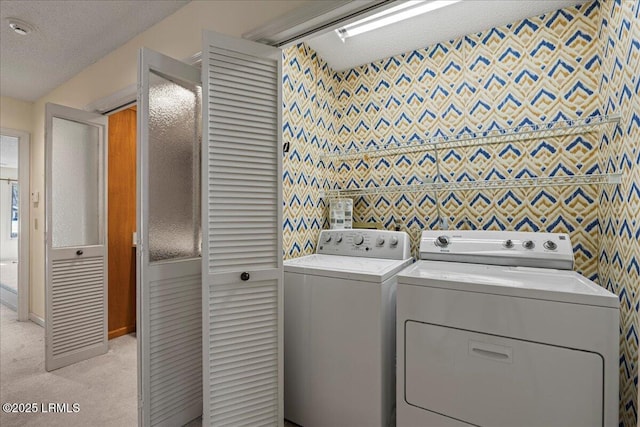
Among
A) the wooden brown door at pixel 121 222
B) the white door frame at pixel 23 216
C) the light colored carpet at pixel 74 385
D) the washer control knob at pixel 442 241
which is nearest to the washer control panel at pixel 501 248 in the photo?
the washer control knob at pixel 442 241

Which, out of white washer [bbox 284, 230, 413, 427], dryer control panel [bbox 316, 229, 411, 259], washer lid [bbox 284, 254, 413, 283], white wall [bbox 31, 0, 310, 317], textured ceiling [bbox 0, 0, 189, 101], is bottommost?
white washer [bbox 284, 230, 413, 427]

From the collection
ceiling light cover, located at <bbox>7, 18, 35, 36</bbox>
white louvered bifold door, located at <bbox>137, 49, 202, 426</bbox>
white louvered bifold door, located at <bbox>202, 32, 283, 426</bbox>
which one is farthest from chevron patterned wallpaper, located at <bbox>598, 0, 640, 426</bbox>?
ceiling light cover, located at <bbox>7, 18, 35, 36</bbox>

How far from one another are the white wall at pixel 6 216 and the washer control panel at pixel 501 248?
387 inches

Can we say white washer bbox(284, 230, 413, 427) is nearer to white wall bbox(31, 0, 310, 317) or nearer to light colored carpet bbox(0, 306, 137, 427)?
light colored carpet bbox(0, 306, 137, 427)

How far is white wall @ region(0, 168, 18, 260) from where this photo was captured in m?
7.50

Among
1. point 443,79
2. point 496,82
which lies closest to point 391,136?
point 443,79

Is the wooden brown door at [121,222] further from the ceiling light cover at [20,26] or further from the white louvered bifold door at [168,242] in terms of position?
the white louvered bifold door at [168,242]

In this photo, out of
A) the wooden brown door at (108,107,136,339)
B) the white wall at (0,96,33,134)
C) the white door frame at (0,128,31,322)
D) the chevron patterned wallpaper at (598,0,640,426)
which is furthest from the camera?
the white door frame at (0,128,31,322)

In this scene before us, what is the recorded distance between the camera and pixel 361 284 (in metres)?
1.62

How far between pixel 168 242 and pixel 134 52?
5.16 ft

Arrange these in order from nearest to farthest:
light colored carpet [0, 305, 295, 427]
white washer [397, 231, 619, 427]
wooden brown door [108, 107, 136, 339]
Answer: white washer [397, 231, 619, 427], light colored carpet [0, 305, 295, 427], wooden brown door [108, 107, 136, 339]

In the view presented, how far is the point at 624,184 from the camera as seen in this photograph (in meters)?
A: 1.47

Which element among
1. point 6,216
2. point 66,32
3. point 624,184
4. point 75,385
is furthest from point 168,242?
point 6,216

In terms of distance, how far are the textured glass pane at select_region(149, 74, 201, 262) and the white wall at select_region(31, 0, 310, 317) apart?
370 mm
